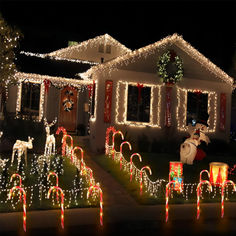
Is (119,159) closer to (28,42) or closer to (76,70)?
(76,70)

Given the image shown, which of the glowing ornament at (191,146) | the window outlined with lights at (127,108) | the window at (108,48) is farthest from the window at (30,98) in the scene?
the glowing ornament at (191,146)

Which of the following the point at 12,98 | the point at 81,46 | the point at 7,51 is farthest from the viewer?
the point at 81,46

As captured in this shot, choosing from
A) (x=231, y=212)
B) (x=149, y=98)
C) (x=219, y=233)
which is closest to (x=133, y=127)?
(x=149, y=98)

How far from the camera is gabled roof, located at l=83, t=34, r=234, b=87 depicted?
16927 mm

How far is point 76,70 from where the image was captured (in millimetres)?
20578

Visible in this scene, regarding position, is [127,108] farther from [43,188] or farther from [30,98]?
[43,188]

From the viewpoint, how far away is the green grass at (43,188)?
9008 millimetres

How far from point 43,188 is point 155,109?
345 inches

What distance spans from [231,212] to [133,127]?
849 centimetres

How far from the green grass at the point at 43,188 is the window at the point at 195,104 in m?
8.12

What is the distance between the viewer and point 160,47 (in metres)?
17.9

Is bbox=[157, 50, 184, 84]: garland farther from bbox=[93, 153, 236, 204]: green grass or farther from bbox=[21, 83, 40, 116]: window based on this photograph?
bbox=[21, 83, 40, 116]: window

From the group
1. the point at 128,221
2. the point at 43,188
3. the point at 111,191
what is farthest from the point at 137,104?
the point at 128,221

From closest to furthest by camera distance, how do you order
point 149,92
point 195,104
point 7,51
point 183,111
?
1. point 7,51
2. point 149,92
3. point 183,111
4. point 195,104
